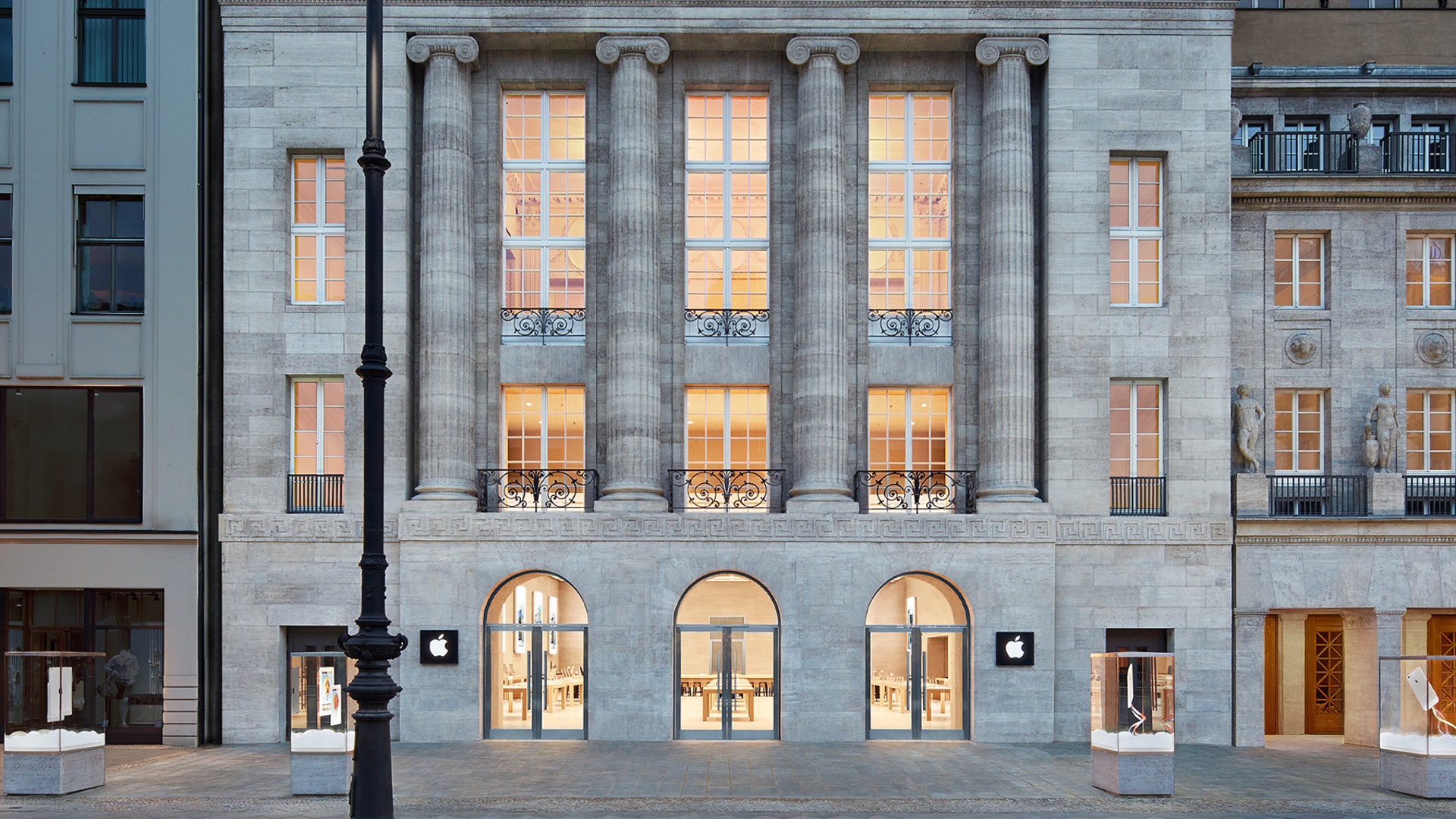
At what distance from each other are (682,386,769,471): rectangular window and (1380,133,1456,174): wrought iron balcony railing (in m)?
15.2

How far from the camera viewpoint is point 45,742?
16.0 m

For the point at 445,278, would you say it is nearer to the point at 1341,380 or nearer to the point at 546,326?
the point at 546,326

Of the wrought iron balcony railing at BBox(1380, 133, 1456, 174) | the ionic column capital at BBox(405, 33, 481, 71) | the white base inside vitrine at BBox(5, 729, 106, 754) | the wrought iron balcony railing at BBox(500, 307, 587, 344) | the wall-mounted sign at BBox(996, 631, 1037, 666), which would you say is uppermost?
the ionic column capital at BBox(405, 33, 481, 71)

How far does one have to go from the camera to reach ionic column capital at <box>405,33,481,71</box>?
21.7m

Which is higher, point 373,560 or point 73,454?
point 73,454

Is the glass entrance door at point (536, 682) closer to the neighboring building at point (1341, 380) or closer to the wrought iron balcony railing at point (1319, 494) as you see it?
the neighboring building at point (1341, 380)

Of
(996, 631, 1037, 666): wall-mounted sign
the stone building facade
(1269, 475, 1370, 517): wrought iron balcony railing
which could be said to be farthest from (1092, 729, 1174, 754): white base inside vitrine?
(1269, 475, 1370, 517): wrought iron balcony railing

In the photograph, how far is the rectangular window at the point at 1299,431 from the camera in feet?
74.4

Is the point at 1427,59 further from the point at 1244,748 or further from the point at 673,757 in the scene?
the point at 673,757

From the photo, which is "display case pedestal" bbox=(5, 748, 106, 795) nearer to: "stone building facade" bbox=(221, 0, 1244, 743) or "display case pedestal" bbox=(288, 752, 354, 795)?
"display case pedestal" bbox=(288, 752, 354, 795)

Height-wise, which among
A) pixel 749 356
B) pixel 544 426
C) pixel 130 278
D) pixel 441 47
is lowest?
pixel 544 426

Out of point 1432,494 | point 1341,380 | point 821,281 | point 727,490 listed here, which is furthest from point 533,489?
point 1432,494

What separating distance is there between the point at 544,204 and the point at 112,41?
9.39m

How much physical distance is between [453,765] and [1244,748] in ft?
50.7
